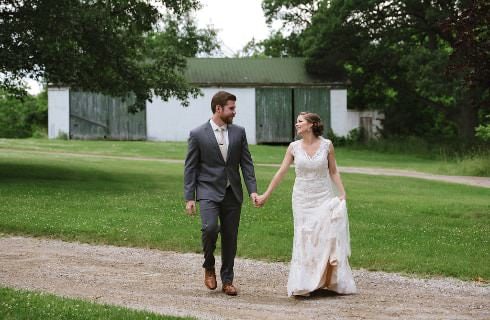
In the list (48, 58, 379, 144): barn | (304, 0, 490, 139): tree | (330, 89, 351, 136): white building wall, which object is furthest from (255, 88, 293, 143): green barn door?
(304, 0, 490, 139): tree

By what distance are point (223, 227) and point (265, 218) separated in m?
6.83

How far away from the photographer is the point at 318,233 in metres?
8.78

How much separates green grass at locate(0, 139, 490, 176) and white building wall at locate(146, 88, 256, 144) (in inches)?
230

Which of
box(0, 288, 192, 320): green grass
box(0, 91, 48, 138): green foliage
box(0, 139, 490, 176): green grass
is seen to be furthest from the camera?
box(0, 91, 48, 138): green foliage

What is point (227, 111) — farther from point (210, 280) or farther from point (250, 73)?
point (250, 73)

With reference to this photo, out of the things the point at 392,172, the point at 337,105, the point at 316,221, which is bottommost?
the point at 392,172

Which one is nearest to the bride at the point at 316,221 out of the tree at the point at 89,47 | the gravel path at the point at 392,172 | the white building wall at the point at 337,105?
the tree at the point at 89,47

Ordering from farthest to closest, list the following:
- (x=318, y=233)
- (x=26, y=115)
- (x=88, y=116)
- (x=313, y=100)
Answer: (x=26, y=115)
(x=313, y=100)
(x=88, y=116)
(x=318, y=233)

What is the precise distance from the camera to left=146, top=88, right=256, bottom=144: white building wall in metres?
47.6

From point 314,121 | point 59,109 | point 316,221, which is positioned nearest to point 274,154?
point 59,109

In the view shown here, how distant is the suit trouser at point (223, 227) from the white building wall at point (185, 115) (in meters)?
38.8

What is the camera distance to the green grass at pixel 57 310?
6934 mm

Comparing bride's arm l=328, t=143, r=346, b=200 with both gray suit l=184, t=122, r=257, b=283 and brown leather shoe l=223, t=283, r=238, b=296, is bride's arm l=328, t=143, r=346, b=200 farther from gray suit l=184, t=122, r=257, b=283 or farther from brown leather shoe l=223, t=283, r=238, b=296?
brown leather shoe l=223, t=283, r=238, b=296

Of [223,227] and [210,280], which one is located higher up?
[223,227]
